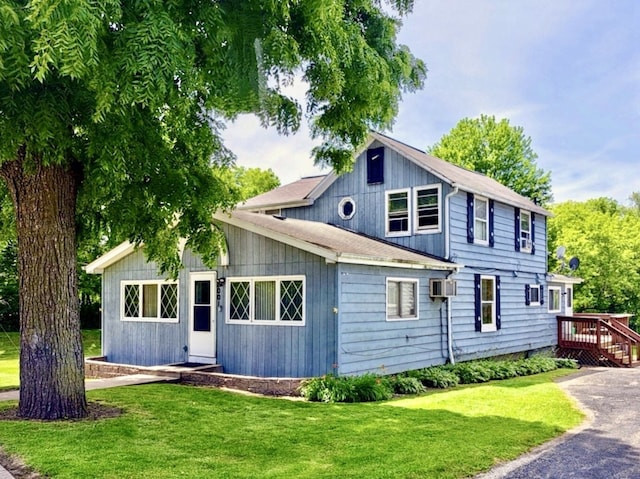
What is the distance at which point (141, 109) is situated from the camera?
7113mm

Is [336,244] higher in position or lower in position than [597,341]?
higher

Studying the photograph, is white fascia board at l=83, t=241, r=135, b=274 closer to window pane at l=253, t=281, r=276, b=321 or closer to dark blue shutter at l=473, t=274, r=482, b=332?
window pane at l=253, t=281, r=276, b=321

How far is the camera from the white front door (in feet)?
41.0

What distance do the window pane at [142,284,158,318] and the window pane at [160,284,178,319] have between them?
0.21 metres

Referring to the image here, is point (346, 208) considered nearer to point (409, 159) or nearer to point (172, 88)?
point (409, 159)

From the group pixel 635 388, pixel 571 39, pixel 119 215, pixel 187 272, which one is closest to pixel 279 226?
pixel 187 272

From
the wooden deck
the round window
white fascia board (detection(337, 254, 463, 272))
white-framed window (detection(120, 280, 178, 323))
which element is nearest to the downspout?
white fascia board (detection(337, 254, 463, 272))

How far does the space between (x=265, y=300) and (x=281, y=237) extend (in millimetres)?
1366

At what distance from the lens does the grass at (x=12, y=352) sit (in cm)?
1212

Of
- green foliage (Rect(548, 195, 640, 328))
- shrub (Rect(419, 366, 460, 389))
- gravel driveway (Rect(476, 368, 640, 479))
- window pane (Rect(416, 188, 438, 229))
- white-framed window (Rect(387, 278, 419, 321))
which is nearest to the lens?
gravel driveway (Rect(476, 368, 640, 479))

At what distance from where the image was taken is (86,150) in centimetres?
739

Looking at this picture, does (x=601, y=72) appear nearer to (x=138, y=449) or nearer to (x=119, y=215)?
(x=119, y=215)

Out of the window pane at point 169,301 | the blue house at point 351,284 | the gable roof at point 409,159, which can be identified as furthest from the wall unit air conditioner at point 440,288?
the window pane at point 169,301

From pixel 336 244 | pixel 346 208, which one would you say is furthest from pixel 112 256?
pixel 346 208
